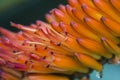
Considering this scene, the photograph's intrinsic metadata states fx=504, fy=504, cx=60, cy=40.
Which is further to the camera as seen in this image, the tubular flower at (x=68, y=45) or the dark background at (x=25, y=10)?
the dark background at (x=25, y=10)

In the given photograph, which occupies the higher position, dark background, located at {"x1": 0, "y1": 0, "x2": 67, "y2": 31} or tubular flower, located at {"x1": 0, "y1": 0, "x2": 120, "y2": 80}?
dark background, located at {"x1": 0, "y1": 0, "x2": 67, "y2": 31}

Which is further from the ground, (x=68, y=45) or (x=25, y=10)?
(x=25, y=10)

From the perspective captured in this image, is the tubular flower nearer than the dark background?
Yes

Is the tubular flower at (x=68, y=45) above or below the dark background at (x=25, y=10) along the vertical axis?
below

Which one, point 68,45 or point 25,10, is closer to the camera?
point 68,45
